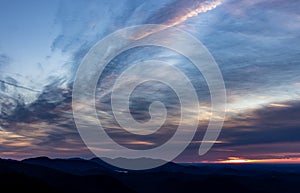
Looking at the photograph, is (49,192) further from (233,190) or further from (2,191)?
(233,190)

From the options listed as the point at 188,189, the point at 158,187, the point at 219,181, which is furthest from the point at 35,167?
the point at 219,181

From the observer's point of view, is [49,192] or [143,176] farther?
[143,176]

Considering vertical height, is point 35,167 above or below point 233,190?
above

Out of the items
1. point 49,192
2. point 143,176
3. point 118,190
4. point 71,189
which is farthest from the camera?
point 143,176

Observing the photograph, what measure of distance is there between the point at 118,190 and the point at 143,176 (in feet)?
182

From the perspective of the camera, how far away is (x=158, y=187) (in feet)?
433

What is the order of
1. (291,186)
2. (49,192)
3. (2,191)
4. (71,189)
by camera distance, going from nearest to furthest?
(2,191), (49,192), (71,189), (291,186)

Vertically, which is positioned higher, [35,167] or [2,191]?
[35,167]

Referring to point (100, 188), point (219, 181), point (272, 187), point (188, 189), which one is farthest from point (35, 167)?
point (272, 187)

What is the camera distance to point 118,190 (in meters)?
100

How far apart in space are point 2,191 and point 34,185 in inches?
376

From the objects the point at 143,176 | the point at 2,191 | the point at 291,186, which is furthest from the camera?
the point at 291,186

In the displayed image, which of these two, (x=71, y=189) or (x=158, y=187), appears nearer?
(x=71, y=189)

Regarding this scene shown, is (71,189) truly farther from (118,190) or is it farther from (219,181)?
(219,181)
